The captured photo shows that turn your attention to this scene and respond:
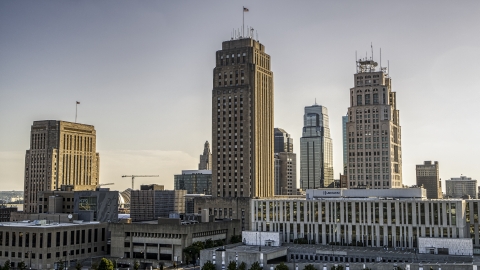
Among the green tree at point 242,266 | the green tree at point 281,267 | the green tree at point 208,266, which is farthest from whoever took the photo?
the green tree at point 208,266

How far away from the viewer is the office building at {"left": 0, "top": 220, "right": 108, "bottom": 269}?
184 metres

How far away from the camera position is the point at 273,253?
168750 millimetres

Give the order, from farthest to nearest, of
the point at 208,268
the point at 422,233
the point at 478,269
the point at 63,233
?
the point at 63,233 < the point at 422,233 < the point at 208,268 < the point at 478,269

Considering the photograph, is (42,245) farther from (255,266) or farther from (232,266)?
(255,266)

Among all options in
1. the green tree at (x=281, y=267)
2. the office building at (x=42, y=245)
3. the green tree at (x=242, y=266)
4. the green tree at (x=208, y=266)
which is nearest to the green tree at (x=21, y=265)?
the office building at (x=42, y=245)

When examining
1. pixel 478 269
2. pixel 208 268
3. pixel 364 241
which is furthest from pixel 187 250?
pixel 478 269

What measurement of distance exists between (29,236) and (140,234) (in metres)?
35.8

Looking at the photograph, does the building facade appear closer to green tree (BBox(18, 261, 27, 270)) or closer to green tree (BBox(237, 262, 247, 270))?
green tree (BBox(237, 262, 247, 270))

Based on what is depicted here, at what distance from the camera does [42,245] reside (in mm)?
184375

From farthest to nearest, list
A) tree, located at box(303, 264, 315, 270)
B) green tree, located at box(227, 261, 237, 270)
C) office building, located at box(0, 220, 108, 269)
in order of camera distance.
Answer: office building, located at box(0, 220, 108, 269)
green tree, located at box(227, 261, 237, 270)
tree, located at box(303, 264, 315, 270)

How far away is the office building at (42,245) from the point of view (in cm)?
18425

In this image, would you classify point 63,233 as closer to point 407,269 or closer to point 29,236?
point 29,236

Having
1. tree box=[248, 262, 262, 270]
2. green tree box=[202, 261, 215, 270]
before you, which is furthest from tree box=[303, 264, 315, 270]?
green tree box=[202, 261, 215, 270]

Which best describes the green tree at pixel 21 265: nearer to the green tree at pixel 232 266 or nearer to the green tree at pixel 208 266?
the green tree at pixel 208 266
